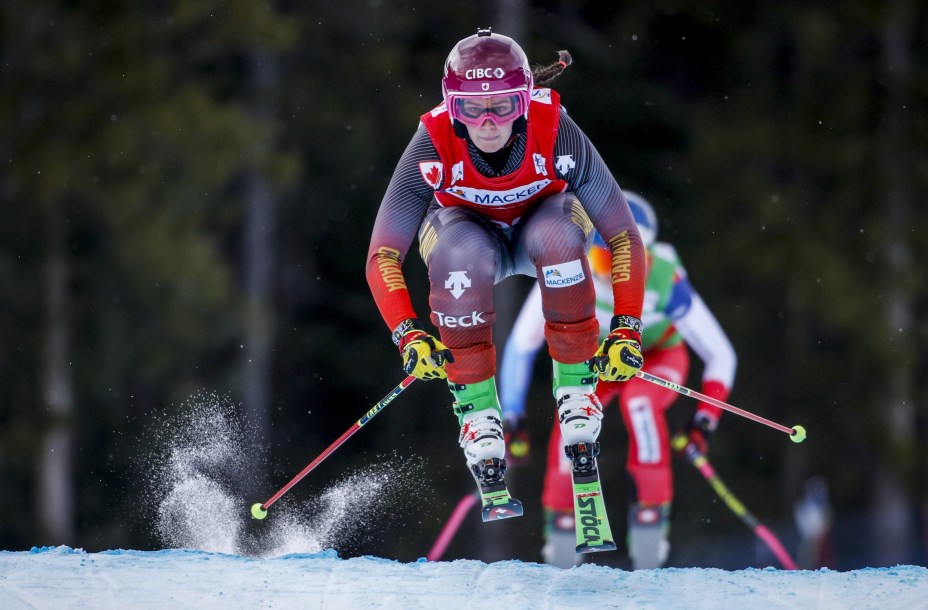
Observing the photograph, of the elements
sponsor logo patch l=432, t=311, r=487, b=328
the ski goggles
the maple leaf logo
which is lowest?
sponsor logo patch l=432, t=311, r=487, b=328

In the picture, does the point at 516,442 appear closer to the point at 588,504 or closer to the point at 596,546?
the point at 588,504

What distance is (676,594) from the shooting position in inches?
195

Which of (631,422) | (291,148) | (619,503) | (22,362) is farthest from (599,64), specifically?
(631,422)

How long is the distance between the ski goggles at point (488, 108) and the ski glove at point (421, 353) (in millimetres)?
771

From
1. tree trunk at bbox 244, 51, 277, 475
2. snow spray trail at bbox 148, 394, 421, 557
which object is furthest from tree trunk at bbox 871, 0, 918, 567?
snow spray trail at bbox 148, 394, 421, 557

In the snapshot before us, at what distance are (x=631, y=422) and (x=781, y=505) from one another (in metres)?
10.6

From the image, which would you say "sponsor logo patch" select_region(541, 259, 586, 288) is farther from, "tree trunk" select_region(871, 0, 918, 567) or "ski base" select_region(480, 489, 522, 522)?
"tree trunk" select_region(871, 0, 918, 567)

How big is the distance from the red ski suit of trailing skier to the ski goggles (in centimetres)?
11

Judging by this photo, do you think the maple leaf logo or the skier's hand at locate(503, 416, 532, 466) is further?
the skier's hand at locate(503, 416, 532, 466)

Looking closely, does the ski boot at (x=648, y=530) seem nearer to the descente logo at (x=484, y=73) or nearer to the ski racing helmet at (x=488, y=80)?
the ski racing helmet at (x=488, y=80)

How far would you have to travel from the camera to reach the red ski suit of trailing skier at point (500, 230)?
4.66m

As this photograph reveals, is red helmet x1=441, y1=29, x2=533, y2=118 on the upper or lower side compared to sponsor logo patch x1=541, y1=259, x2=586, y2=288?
upper

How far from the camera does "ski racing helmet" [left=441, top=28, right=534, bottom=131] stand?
454 centimetres

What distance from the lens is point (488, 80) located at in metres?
4.55
